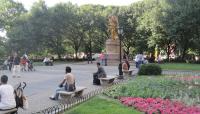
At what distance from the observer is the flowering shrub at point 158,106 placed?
11.4 meters

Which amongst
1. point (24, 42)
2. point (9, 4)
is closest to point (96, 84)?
point (24, 42)

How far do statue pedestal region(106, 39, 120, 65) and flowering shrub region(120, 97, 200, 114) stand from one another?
103 ft

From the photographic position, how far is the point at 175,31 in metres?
50.5

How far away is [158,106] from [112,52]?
34974 mm

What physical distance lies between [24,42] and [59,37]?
214 inches

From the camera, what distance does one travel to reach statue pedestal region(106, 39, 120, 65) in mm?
45903

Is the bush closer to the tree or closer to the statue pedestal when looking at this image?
the statue pedestal

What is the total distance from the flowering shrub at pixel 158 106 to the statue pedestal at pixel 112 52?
31517mm

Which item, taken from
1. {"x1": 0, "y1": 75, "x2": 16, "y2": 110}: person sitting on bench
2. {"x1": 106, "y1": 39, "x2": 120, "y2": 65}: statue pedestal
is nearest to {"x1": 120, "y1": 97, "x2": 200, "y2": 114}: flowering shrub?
{"x1": 0, "y1": 75, "x2": 16, "y2": 110}: person sitting on bench

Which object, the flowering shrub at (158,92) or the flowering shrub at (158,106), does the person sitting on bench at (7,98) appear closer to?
the flowering shrub at (158,106)

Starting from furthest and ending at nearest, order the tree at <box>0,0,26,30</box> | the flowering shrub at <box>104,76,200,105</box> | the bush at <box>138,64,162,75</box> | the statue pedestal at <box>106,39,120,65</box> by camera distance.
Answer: the tree at <box>0,0,26,30</box> < the statue pedestal at <box>106,39,120,65</box> < the bush at <box>138,64,162,75</box> < the flowering shrub at <box>104,76,200,105</box>

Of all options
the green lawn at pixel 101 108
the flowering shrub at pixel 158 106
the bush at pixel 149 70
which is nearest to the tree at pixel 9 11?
the bush at pixel 149 70

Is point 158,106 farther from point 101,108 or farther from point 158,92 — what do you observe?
point 158,92

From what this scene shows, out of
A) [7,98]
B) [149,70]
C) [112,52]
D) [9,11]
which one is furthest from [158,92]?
[9,11]
